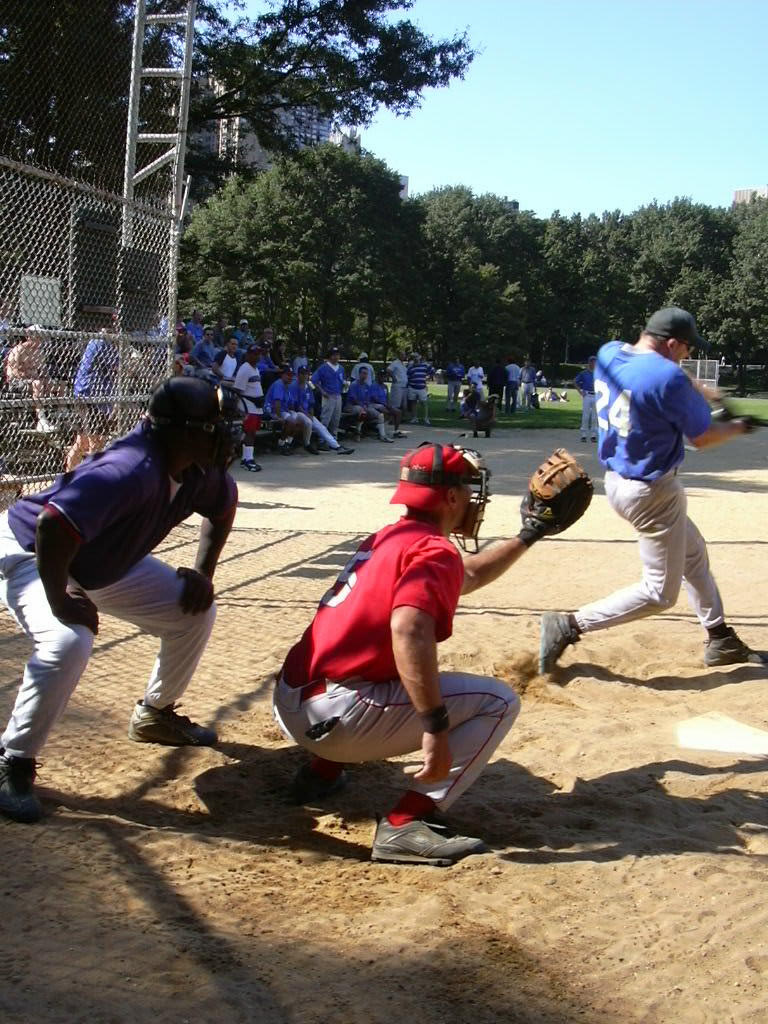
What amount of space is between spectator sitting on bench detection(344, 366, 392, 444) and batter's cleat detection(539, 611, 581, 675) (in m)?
15.3

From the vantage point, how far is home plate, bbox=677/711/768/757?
14.9ft

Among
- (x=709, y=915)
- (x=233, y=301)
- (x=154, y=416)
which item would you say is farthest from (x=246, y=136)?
(x=233, y=301)

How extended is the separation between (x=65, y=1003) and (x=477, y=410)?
2134cm

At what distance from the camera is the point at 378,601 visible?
132 inches

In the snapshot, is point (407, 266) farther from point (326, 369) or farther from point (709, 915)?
point (709, 915)

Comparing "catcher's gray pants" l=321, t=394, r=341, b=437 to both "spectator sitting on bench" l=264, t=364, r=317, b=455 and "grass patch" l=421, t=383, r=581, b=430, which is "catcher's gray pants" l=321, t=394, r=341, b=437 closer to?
"spectator sitting on bench" l=264, t=364, r=317, b=455

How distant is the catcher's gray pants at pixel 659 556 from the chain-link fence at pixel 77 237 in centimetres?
417

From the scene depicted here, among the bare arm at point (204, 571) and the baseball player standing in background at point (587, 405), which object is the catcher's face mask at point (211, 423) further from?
the baseball player standing in background at point (587, 405)

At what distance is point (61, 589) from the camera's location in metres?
3.52

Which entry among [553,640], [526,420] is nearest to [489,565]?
[553,640]

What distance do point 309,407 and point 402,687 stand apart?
1532 centimetres

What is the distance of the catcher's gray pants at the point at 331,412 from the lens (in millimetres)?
19453

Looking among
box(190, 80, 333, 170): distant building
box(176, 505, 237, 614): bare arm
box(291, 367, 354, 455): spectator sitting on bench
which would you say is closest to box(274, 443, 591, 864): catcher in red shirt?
box(176, 505, 237, 614): bare arm

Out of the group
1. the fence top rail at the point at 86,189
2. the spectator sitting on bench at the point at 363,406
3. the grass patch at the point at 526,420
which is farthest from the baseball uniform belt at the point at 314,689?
the grass patch at the point at 526,420
